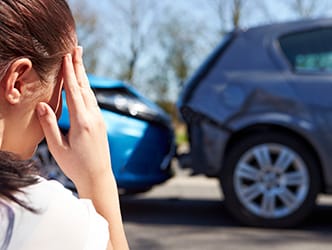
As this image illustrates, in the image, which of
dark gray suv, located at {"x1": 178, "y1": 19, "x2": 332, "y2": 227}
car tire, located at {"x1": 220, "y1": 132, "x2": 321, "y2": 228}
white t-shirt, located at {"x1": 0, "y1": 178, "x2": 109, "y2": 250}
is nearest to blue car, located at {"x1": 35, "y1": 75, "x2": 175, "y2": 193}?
dark gray suv, located at {"x1": 178, "y1": 19, "x2": 332, "y2": 227}

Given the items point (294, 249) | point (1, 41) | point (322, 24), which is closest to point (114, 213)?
point (1, 41)

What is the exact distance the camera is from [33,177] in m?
0.83

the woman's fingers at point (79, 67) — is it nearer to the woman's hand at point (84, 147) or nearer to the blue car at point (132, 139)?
the woman's hand at point (84, 147)

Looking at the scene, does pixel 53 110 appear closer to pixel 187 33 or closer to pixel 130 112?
pixel 130 112

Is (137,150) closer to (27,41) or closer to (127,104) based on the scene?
(127,104)

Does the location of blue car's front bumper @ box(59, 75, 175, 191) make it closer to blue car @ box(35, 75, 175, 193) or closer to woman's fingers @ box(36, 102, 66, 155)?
blue car @ box(35, 75, 175, 193)

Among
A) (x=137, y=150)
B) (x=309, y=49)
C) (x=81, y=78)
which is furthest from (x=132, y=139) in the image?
(x=81, y=78)

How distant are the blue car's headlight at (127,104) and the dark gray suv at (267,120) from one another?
27 centimetres

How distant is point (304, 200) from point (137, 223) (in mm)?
1236

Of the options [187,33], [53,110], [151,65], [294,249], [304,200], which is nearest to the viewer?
[53,110]

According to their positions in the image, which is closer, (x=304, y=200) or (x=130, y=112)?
(x=304, y=200)

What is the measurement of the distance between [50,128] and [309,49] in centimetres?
389

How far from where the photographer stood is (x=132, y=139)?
4.49 m

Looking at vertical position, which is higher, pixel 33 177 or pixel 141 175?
pixel 33 177
